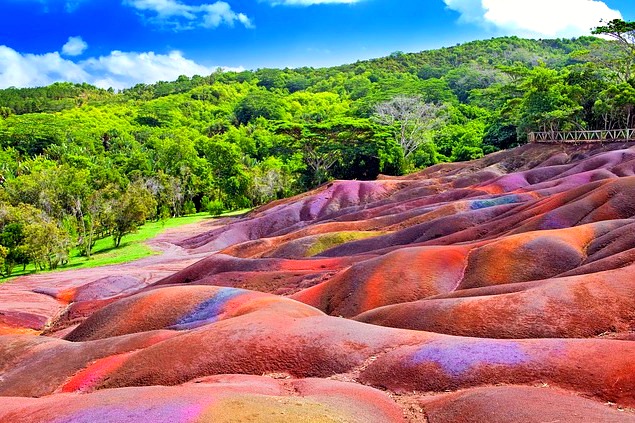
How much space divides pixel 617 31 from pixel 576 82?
7.46m

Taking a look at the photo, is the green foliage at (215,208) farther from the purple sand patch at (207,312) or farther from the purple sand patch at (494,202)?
the purple sand patch at (207,312)

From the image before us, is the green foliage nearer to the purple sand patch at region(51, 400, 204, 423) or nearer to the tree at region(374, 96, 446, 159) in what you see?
the tree at region(374, 96, 446, 159)

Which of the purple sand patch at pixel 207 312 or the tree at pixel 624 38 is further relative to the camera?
the tree at pixel 624 38

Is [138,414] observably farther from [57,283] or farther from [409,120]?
[409,120]

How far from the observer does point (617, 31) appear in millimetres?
58438

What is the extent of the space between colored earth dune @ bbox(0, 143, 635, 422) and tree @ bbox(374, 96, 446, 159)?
183 feet

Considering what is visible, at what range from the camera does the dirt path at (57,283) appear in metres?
30.7

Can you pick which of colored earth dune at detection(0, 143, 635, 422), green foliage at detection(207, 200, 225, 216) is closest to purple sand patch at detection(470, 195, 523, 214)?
colored earth dune at detection(0, 143, 635, 422)

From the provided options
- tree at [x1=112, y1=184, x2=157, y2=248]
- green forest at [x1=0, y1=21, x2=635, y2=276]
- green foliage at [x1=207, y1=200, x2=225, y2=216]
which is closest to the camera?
green forest at [x1=0, y1=21, x2=635, y2=276]

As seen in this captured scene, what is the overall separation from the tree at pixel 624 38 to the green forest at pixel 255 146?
16 centimetres

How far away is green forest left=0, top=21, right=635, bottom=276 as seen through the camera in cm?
5759

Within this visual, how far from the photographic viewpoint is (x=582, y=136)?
61625 millimetres

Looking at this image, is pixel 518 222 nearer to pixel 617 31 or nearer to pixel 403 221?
pixel 403 221

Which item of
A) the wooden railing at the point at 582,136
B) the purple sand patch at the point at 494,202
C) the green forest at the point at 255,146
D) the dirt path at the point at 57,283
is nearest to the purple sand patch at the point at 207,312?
the dirt path at the point at 57,283
